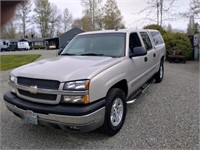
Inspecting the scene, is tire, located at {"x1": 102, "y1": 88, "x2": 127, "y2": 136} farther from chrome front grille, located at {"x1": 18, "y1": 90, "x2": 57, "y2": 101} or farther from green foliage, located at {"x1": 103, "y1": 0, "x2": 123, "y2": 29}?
green foliage, located at {"x1": 103, "y1": 0, "x2": 123, "y2": 29}

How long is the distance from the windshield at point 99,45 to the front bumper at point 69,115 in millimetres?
1409

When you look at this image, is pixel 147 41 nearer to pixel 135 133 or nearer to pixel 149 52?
pixel 149 52

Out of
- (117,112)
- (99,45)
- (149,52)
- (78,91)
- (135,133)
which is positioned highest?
(99,45)

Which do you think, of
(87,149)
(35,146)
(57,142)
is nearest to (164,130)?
(87,149)

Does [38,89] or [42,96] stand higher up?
[38,89]

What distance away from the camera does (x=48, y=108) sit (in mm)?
3023

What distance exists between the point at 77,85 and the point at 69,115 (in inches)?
16.8

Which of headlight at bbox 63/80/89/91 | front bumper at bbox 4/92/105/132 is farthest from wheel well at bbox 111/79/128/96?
headlight at bbox 63/80/89/91

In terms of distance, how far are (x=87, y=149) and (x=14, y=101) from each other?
4.64 feet

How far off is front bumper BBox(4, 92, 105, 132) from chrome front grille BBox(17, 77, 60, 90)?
11.2 inches

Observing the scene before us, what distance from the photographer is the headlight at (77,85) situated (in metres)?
2.94

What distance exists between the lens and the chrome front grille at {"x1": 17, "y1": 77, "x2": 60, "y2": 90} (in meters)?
3.01

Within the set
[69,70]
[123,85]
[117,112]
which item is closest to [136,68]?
[123,85]

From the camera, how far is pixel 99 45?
180 inches
